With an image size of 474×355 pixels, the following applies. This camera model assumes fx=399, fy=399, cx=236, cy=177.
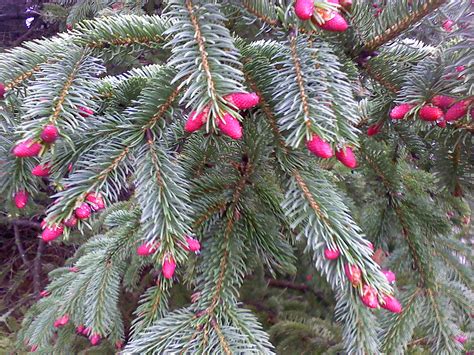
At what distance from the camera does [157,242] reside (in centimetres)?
73

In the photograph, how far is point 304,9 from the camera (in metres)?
0.60

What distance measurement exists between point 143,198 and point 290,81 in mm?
341

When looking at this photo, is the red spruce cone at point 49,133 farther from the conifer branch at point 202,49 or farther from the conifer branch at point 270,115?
the conifer branch at point 270,115

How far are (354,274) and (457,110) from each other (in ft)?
1.12

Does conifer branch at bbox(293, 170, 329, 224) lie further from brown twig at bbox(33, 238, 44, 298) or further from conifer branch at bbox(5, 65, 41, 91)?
brown twig at bbox(33, 238, 44, 298)

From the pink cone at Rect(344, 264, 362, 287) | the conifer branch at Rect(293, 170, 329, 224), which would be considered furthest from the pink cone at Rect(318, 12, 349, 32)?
the pink cone at Rect(344, 264, 362, 287)

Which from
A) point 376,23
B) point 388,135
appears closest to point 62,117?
point 376,23

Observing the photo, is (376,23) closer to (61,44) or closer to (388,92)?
(388,92)

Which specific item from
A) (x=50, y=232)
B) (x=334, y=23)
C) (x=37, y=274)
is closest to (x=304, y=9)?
(x=334, y=23)

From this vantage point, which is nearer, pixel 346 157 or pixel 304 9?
pixel 304 9

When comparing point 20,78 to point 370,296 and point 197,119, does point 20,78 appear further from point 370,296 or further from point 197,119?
point 370,296

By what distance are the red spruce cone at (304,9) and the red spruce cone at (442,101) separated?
0.32 m

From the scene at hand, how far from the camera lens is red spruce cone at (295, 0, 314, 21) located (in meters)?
0.60

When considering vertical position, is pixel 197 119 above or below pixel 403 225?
above
